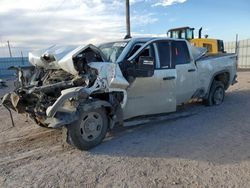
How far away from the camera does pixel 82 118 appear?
17.0 ft

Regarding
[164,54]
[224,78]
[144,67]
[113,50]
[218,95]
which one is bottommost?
[218,95]

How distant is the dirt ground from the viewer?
4.10 m

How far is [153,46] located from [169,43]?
2.02ft

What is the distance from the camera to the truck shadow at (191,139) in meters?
5.00

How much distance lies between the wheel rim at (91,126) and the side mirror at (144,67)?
1172 mm

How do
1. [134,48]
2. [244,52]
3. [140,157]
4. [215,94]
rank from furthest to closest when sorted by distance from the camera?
[244,52]
[215,94]
[134,48]
[140,157]

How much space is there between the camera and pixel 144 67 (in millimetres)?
5668

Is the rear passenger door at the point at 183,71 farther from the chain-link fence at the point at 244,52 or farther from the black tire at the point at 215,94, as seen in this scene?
the chain-link fence at the point at 244,52

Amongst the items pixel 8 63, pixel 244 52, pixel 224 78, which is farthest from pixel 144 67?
pixel 8 63

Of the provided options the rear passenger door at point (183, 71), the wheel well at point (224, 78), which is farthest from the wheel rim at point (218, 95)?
the rear passenger door at point (183, 71)

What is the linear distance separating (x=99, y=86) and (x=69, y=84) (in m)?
0.57

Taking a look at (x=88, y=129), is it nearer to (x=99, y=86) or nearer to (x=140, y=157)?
(x=99, y=86)

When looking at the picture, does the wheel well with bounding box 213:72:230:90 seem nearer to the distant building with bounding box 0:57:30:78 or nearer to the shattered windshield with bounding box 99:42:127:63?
the shattered windshield with bounding box 99:42:127:63

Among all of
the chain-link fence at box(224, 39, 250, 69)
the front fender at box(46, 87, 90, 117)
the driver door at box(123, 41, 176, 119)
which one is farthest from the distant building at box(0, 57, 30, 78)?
the front fender at box(46, 87, 90, 117)
